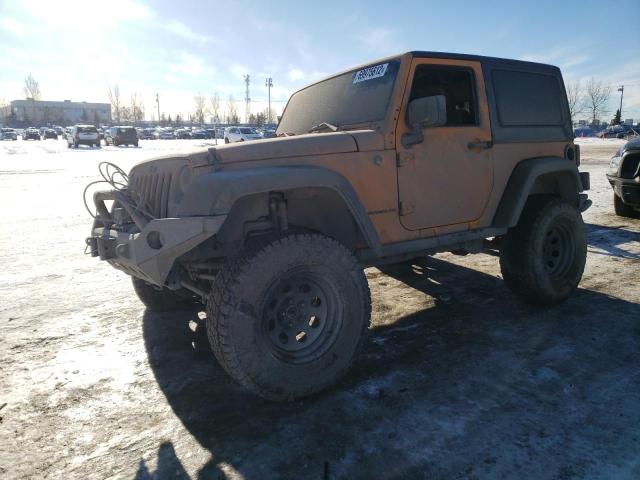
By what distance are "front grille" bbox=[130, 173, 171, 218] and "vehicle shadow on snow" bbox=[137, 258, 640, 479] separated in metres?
1.16

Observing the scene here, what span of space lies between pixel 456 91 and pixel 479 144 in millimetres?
507

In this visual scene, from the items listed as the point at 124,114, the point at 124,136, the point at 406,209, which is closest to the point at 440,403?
the point at 406,209

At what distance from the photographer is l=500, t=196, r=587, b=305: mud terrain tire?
4055 mm

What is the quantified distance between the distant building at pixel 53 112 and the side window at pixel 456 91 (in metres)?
120

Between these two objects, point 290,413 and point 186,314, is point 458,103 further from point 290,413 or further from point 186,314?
point 186,314

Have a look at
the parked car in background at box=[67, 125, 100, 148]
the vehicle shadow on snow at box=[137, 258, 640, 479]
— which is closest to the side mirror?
the vehicle shadow on snow at box=[137, 258, 640, 479]

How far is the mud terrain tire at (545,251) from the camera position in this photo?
13.3 feet

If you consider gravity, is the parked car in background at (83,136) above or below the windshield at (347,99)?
above

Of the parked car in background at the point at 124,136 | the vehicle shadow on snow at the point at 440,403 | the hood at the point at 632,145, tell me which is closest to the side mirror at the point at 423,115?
the vehicle shadow on snow at the point at 440,403

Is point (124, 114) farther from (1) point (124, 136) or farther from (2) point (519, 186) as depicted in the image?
(2) point (519, 186)

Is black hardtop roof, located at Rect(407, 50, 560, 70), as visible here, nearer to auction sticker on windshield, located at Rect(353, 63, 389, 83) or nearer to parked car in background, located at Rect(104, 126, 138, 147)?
auction sticker on windshield, located at Rect(353, 63, 389, 83)

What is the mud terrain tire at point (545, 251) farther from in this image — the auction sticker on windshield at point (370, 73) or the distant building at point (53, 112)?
the distant building at point (53, 112)

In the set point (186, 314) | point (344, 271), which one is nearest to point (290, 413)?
point (344, 271)

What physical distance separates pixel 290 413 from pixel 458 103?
2.81 meters
